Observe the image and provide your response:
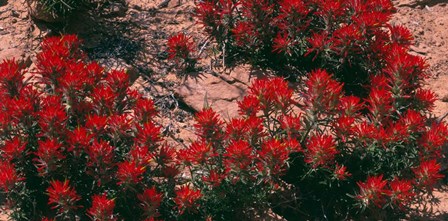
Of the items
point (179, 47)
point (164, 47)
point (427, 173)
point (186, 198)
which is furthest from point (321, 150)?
point (164, 47)

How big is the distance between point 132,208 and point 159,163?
1.12ft

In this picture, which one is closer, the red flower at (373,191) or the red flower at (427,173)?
the red flower at (373,191)

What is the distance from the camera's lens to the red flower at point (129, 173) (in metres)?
3.84

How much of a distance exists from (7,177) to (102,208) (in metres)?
0.59

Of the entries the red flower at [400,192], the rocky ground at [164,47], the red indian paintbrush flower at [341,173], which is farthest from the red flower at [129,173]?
the red flower at [400,192]

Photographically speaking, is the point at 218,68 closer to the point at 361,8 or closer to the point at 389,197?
the point at 361,8

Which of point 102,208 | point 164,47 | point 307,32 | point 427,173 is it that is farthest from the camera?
point 164,47

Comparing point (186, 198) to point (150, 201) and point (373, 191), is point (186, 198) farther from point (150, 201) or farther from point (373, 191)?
point (373, 191)

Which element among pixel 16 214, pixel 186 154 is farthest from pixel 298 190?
pixel 16 214

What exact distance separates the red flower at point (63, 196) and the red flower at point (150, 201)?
0.38 m

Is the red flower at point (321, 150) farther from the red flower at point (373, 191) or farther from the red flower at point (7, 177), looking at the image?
the red flower at point (7, 177)

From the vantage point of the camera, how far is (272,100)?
4.23 metres

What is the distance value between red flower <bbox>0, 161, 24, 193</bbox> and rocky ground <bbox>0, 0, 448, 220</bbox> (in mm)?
1336

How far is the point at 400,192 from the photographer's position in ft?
13.2
